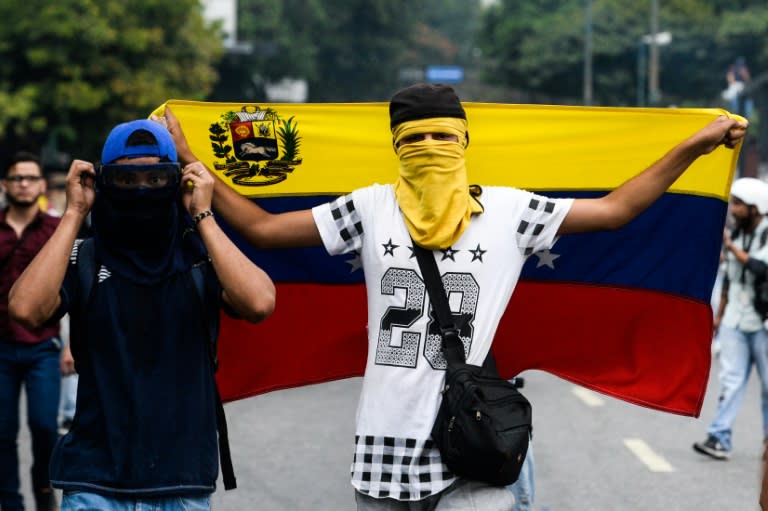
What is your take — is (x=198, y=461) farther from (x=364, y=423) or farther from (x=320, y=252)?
(x=320, y=252)

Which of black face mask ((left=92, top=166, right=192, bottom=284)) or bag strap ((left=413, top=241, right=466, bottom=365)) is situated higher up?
black face mask ((left=92, top=166, right=192, bottom=284))

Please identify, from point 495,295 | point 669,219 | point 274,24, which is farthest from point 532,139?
point 274,24

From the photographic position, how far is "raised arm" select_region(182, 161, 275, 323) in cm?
369

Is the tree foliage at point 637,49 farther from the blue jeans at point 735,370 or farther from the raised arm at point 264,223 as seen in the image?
the raised arm at point 264,223

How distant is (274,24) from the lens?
228 feet

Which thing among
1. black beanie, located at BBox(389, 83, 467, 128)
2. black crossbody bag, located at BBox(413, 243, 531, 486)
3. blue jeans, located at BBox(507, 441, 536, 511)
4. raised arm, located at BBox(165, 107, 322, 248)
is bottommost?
blue jeans, located at BBox(507, 441, 536, 511)

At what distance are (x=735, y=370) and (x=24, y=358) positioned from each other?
15.5 ft

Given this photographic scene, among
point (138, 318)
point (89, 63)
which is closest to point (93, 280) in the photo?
point (138, 318)

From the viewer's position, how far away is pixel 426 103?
3908mm

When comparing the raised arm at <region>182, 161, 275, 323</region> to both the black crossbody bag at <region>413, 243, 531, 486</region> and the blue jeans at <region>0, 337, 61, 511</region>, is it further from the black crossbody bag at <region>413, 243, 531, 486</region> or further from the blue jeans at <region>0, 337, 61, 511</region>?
the blue jeans at <region>0, 337, 61, 511</region>

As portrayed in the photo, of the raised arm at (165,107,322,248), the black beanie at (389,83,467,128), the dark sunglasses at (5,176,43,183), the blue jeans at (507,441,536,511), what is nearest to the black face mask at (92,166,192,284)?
the raised arm at (165,107,322,248)

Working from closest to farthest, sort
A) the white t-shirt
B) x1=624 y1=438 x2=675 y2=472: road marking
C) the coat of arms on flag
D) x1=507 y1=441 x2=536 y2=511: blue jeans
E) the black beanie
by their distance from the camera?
the white t-shirt, the black beanie, the coat of arms on flag, x1=507 y1=441 x2=536 y2=511: blue jeans, x1=624 y1=438 x2=675 y2=472: road marking

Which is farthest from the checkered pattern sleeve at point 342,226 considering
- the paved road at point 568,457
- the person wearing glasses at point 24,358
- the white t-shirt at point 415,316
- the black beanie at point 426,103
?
the paved road at point 568,457

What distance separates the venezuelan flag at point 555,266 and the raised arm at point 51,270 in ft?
3.97
